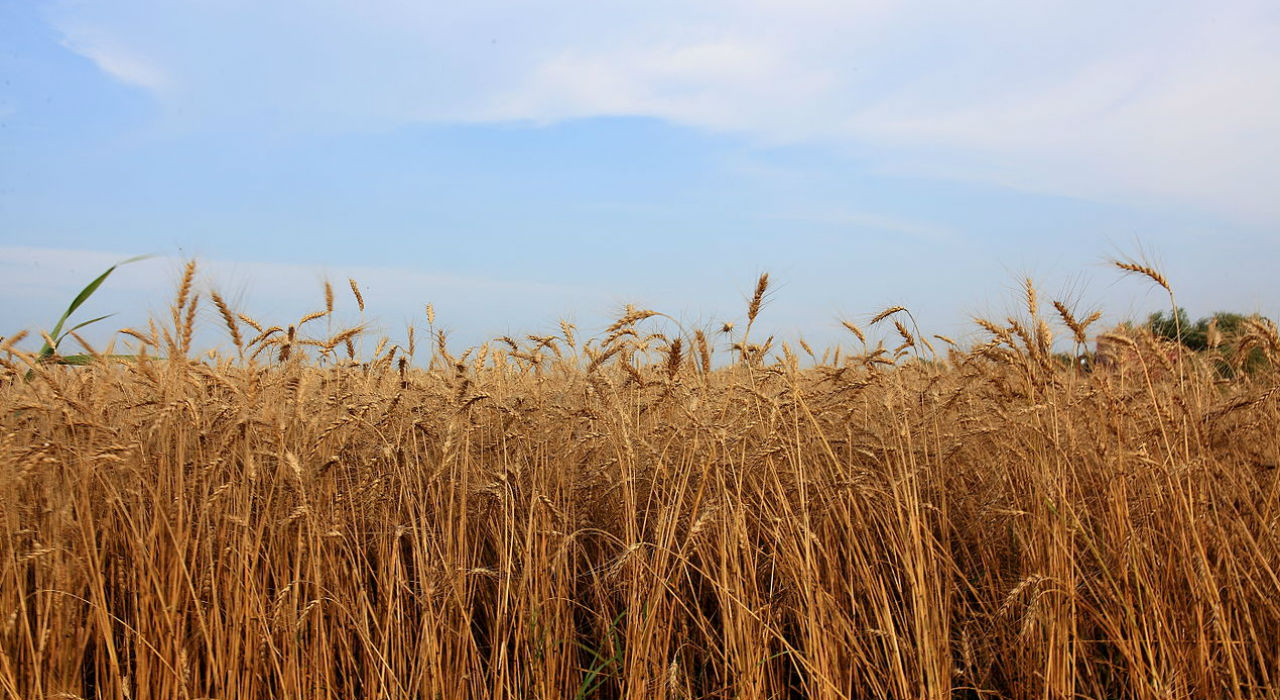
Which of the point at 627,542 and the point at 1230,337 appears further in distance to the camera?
the point at 1230,337

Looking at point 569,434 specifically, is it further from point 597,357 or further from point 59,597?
point 59,597

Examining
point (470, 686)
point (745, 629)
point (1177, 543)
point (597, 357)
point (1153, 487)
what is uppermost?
point (597, 357)

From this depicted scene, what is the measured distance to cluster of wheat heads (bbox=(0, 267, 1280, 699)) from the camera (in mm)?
2721

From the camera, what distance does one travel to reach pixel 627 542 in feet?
9.33

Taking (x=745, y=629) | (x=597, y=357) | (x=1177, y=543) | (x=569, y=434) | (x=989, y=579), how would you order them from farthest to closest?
(x=597, y=357) < (x=569, y=434) < (x=989, y=579) < (x=1177, y=543) < (x=745, y=629)

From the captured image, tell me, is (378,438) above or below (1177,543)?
above

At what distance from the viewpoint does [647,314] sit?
11.2 feet

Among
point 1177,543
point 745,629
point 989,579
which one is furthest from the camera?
point 989,579

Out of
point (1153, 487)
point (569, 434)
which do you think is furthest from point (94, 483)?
point (1153, 487)

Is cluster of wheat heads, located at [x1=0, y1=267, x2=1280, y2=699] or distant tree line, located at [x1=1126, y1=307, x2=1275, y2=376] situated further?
distant tree line, located at [x1=1126, y1=307, x2=1275, y2=376]

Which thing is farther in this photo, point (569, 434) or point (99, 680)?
point (569, 434)

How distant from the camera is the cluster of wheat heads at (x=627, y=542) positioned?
8.93 feet

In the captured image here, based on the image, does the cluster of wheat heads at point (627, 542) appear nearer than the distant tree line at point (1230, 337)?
Yes

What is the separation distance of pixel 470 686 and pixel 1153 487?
2.36 m
